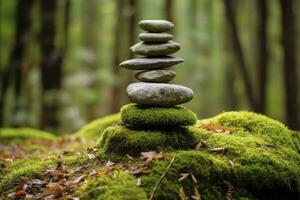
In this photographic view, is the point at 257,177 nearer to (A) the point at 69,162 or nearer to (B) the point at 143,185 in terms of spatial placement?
(B) the point at 143,185

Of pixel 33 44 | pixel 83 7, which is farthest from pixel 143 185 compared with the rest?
pixel 83 7

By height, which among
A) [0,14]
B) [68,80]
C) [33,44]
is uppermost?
[0,14]

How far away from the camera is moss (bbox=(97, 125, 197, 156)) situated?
5582 millimetres

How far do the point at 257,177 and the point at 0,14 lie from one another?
1701 cm

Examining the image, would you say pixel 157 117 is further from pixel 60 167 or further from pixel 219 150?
pixel 60 167

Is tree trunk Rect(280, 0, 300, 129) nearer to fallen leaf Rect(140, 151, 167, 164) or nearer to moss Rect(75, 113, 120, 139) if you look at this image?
moss Rect(75, 113, 120, 139)

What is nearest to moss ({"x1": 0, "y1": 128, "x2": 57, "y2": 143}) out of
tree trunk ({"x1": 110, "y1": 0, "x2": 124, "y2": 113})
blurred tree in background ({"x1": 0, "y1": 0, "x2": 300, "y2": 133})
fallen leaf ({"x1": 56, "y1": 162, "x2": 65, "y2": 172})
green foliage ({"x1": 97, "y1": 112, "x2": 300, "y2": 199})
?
blurred tree in background ({"x1": 0, "y1": 0, "x2": 300, "y2": 133})

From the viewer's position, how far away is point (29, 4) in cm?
1541

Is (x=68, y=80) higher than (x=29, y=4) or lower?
lower

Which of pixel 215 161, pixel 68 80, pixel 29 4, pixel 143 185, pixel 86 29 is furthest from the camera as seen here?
pixel 86 29

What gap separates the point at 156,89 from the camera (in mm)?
5797

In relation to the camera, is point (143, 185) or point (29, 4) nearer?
point (143, 185)

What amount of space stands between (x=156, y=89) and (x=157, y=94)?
71mm

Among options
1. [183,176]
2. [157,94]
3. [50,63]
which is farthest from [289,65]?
[183,176]
